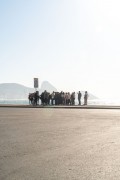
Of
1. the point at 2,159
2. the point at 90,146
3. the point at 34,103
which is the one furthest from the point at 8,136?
the point at 34,103

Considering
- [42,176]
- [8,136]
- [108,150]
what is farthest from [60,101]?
[42,176]

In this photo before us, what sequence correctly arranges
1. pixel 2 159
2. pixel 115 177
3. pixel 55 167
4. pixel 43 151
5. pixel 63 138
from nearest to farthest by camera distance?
pixel 115 177, pixel 55 167, pixel 2 159, pixel 43 151, pixel 63 138

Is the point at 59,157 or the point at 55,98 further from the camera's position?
the point at 55,98

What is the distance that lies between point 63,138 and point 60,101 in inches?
1672

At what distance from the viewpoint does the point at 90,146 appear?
12.5 meters

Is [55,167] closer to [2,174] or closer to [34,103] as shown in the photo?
[2,174]

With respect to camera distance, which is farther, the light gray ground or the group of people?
the group of people

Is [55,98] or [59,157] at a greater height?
[55,98]

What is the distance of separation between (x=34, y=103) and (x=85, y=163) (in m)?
45.7

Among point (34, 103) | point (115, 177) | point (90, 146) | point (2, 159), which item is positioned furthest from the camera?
point (34, 103)

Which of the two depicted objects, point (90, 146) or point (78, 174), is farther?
point (90, 146)

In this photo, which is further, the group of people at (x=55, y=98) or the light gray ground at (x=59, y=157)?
the group of people at (x=55, y=98)

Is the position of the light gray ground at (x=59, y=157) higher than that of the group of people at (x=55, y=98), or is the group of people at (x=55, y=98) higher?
the group of people at (x=55, y=98)

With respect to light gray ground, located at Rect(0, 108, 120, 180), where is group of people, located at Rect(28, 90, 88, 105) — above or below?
above
